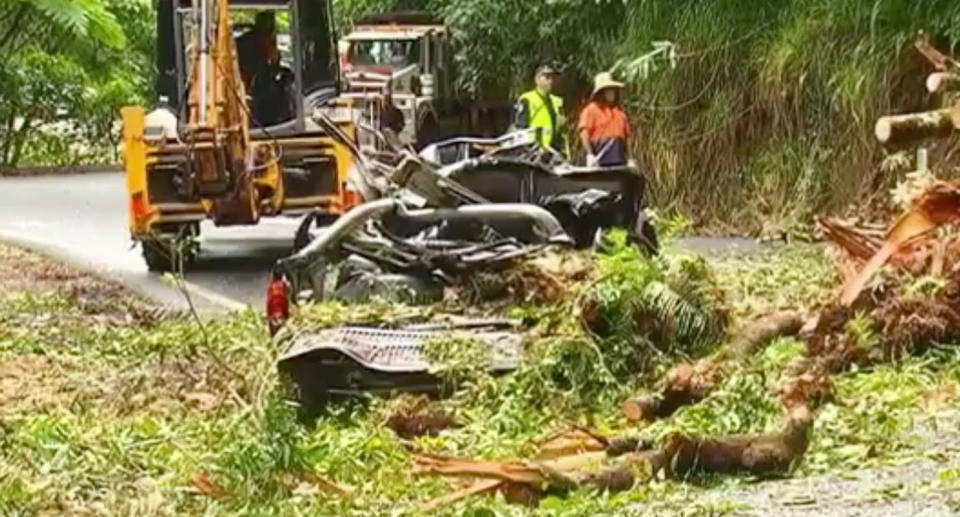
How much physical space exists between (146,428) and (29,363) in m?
3.10

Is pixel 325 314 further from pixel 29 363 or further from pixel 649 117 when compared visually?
pixel 649 117

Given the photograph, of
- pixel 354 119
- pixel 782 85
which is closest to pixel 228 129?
pixel 354 119

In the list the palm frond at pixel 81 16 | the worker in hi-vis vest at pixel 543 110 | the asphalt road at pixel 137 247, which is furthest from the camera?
the palm frond at pixel 81 16

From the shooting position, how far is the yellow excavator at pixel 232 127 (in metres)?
16.1

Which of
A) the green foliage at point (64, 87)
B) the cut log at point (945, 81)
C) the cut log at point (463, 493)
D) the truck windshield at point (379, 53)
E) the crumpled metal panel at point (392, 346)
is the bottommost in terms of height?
the green foliage at point (64, 87)

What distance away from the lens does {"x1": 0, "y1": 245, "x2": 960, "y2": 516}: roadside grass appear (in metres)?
7.30

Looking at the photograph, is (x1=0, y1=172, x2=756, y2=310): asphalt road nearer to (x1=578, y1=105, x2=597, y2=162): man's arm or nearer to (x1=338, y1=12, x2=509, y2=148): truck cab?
(x1=578, y1=105, x2=597, y2=162): man's arm

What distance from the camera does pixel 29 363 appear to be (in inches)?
461

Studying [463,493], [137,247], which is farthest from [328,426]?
[137,247]

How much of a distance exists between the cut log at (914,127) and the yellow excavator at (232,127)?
606 cm

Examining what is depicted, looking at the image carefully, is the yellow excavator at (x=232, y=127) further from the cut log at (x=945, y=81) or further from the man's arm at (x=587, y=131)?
the cut log at (x=945, y=81)

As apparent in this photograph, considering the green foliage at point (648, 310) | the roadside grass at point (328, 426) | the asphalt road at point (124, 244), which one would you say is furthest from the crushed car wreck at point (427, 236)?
the asphalt road at point (124, 244)

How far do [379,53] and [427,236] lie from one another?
2130cm

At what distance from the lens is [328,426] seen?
8.68m
